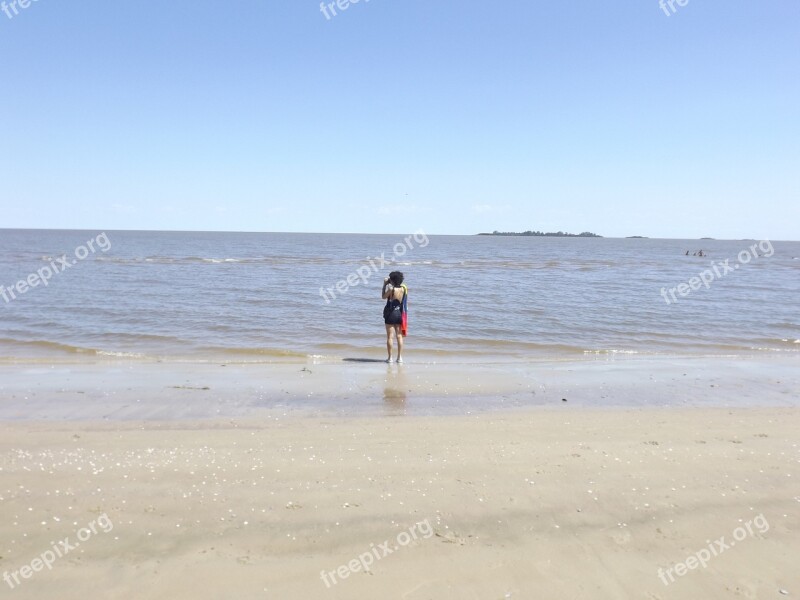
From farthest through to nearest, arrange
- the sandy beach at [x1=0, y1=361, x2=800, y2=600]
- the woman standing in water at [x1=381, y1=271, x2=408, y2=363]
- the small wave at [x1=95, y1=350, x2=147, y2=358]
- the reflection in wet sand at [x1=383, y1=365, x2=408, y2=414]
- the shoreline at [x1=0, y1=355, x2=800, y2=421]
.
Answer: the small wave at [x1=95, y1=350, x2=147, y2=358] → the woman standing in water at [x1=381, y1=271, x2=408, y2=363] → the reflection in wet sand at [x1=383, y1=365, x2=408, y2=414] → the shoreline at [x1=0, y1=355, x2=800, y2=421] → the sandy beach at [x1=0, y1=361, x2=800, y2=600]

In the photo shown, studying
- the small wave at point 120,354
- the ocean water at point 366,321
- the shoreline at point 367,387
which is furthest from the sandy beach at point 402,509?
the ocean water at point 366,321

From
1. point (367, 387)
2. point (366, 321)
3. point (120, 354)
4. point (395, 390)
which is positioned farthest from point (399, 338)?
point (120, 354)

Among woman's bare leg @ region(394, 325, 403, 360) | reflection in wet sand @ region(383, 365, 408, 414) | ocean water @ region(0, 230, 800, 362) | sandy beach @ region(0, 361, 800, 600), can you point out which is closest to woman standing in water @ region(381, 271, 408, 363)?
woman's bare leg @ region(394, 325, 403, 360)

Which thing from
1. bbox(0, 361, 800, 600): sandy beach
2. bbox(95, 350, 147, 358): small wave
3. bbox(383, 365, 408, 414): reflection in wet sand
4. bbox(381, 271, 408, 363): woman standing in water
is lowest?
bbox(95, 350, 147, 358): small wave

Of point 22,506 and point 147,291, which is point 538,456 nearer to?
point 22,506

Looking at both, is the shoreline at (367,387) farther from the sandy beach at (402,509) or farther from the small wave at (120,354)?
the sandy beach at (402,509)

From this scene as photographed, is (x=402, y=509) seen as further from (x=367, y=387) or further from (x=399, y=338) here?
(x=399, y=338)

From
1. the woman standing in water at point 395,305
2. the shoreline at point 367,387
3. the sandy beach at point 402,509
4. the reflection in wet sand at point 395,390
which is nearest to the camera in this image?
the sandy beach at point 402,509

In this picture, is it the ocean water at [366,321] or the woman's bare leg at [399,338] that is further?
the ocean water at [366,321]

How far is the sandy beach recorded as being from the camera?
3736 millimetres

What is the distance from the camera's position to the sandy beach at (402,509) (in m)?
3.74

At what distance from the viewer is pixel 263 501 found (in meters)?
4.70

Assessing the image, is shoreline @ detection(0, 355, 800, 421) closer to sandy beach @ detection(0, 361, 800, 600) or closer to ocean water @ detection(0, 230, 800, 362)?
sandy beach @ detection(0, 361, 800, 600)

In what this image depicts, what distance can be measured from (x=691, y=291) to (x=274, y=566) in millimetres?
29260
